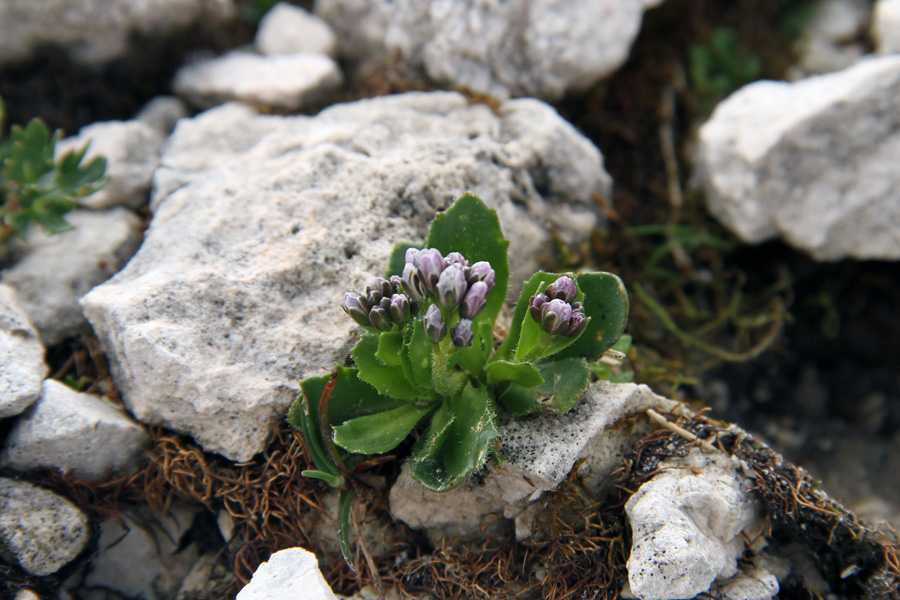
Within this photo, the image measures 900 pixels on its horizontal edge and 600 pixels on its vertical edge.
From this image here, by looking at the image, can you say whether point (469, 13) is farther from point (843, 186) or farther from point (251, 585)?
point (251, 585)

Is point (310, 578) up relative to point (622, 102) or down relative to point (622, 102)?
→ down

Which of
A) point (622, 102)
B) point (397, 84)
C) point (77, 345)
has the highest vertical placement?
point (397, 84)

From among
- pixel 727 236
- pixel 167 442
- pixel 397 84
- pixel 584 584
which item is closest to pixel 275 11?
pixel 397 84

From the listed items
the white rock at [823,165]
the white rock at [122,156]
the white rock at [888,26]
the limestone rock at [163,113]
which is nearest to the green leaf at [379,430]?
the white rock at [122,156]

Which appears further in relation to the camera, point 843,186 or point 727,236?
point 727,236

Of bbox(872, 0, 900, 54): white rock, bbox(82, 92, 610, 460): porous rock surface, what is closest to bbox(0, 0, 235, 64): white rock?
bbox(82, 92, 610, 460): porous rock surface

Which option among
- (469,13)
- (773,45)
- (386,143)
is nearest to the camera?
(386,143)

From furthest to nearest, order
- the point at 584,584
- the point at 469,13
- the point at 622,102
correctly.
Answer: the point at 622,102 < the point at 469,13 < the point at 584,584
